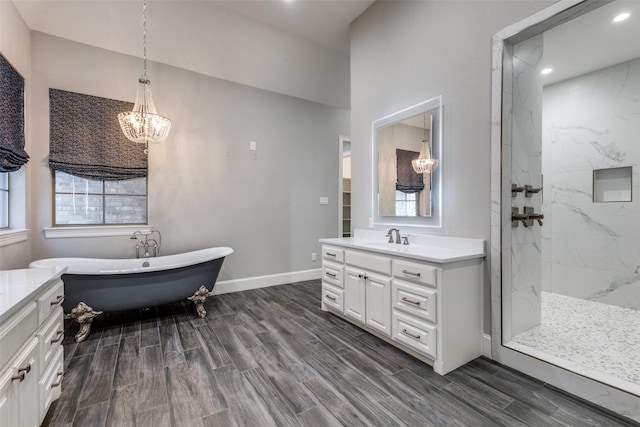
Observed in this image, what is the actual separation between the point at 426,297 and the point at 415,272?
0.60ft

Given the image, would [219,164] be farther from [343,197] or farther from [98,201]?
[343,197]

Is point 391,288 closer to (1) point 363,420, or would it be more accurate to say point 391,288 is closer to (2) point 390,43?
(1) point 363,420

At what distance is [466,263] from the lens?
2014 millimetres

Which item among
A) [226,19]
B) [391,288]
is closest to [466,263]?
[391,288]

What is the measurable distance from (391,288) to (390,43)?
96.5 inches

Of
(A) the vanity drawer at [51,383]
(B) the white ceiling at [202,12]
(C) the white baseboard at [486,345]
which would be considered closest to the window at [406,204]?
(C) the white baseboard at [486,345]

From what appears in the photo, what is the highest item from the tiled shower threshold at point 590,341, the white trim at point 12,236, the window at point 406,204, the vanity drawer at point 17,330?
the window at point 406,204

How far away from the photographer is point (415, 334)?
2010 mm

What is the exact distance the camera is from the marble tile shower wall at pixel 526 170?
2141 mm

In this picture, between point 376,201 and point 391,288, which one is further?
point 376,201

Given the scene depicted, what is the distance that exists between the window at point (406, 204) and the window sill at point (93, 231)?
2888 millimetres

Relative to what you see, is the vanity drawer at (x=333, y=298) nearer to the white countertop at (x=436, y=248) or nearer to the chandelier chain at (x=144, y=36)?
the white countertop at (x=436, y=248)

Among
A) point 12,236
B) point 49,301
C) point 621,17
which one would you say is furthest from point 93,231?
point 621,17

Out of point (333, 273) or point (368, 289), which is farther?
point (333, 273)
